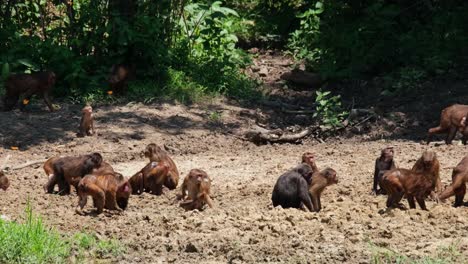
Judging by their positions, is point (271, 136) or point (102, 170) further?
point (271, 136)

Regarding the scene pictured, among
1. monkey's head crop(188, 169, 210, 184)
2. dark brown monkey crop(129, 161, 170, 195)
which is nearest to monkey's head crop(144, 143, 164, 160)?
dark brown monkey crop(129, 161, 170, 195)

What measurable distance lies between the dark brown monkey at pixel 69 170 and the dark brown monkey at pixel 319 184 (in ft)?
9.00

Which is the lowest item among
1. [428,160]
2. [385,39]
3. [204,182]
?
[204,182]

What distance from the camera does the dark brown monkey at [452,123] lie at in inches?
630

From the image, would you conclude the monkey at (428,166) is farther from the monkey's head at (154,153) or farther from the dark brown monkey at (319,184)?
the monkey's head at (154,153)

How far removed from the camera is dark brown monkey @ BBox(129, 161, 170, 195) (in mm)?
13104

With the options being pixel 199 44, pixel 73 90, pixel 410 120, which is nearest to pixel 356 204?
pixel 410 120

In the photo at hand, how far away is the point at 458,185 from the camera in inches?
460

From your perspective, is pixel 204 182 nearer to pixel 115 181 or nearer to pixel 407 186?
pixel 115 181

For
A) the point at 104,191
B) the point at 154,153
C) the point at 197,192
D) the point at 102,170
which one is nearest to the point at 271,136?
the point at 154,153

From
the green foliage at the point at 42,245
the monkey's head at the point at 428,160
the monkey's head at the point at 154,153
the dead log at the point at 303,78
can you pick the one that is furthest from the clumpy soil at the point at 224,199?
the dead log at the point at 303,78

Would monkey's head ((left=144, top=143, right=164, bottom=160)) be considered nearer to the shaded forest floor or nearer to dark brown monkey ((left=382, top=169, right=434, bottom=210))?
the shaded forest floor

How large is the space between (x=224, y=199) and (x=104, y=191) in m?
1.68

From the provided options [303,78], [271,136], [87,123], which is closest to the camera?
[87,123]
